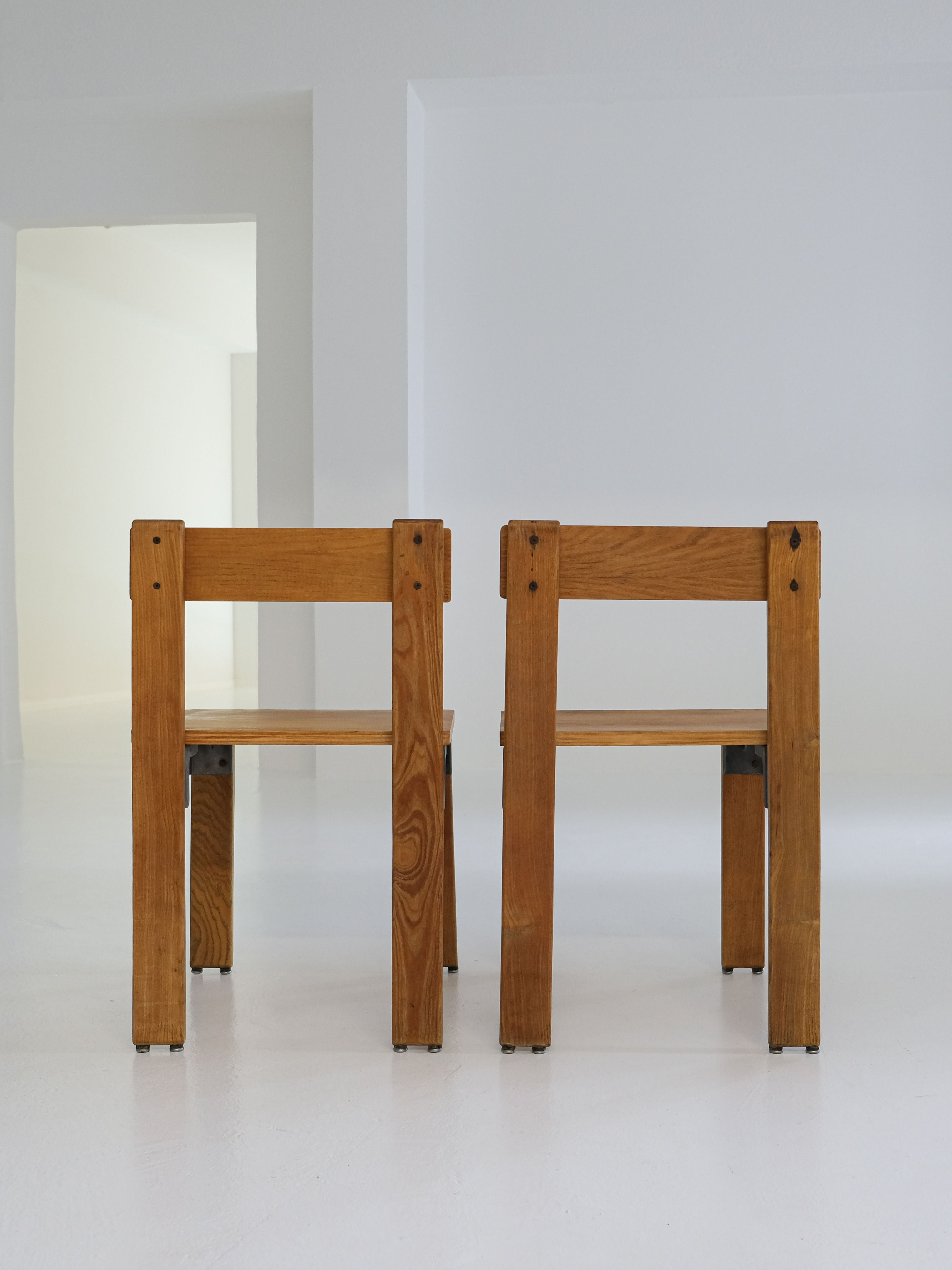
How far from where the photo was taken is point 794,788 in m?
1.77

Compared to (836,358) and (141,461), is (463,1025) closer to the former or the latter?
(836,358)

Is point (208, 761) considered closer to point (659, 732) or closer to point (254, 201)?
point (659, 732)

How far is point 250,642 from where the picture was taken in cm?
1034

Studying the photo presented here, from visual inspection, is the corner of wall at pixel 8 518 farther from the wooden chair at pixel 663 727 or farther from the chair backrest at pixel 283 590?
the wooden chair at pixel 663 727

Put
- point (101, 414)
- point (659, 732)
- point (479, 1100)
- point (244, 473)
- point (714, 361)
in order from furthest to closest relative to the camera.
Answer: point (244, 473) → point (101, 414) → point (714, 361) → point (659, 732) → point (479, 1100)

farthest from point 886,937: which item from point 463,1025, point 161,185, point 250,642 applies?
point 250,642

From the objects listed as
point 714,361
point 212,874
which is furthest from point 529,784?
point 714,361

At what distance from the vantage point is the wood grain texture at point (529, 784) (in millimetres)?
1762

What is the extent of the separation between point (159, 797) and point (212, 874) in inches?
16.1

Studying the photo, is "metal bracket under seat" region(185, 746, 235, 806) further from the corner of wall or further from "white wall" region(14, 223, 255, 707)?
"white wall" region(14, 223, 255, 707)

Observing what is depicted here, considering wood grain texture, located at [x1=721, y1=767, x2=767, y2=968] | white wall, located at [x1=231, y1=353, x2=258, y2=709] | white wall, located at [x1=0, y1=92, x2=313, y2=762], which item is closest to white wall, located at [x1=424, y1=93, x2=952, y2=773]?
white wall, located at [x1=0, y1=92, x2=313, y2=762]

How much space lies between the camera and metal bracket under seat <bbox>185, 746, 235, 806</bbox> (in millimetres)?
1816

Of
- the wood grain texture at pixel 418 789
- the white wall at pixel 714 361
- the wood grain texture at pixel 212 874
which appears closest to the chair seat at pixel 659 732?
the wood grain texture at pixel 418 789

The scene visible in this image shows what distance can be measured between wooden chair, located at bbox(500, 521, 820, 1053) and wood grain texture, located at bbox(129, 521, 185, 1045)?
47cm
